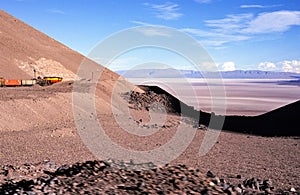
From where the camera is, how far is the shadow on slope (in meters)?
32.5

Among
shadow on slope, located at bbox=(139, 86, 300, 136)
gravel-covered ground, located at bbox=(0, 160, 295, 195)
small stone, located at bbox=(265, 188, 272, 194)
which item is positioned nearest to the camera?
gravel-covered ground, located at bbox=(0, 160, 295, 195)

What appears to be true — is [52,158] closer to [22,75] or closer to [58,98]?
[58,98]

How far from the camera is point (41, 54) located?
6725 centimetres

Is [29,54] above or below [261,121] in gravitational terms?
above

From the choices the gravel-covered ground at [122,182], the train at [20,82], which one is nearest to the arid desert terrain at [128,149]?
the gravel-covered ground at [122,182]

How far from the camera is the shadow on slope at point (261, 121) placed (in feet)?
107

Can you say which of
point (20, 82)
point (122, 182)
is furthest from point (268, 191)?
point (20, 82)

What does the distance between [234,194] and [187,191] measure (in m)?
1.49

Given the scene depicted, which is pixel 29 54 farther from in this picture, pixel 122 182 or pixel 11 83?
pixel 122 182

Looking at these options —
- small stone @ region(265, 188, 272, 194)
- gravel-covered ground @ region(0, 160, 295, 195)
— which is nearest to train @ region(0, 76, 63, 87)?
gravel-covered ground @ region(0, 160, 295, 195)

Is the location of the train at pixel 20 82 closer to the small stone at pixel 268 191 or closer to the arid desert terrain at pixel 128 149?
the arid desert terrain at pixel 128 149

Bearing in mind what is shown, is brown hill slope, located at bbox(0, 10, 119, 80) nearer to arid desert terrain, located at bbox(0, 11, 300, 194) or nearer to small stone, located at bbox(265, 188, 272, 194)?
arid desert terrain, located at bbox(0, 11, 300, 194)

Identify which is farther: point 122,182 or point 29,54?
point 29,54

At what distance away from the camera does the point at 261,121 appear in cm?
3669
